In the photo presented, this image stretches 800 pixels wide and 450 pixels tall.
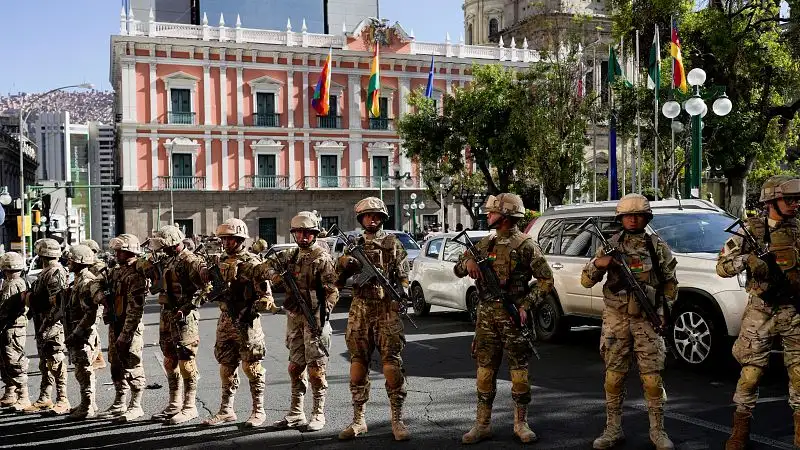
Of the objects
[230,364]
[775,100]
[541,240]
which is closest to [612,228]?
[541,240]

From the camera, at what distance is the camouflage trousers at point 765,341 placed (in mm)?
5230

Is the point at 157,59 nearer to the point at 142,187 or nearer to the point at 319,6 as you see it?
the point at 142,187

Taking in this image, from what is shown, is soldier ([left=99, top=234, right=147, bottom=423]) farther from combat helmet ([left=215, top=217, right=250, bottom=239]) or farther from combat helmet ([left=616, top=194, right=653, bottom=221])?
combat helmet ([left=616, top=194, right=653, bottom=221])

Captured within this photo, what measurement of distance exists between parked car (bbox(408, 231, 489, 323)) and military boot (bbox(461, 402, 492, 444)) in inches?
240

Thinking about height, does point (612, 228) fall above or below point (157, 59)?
below

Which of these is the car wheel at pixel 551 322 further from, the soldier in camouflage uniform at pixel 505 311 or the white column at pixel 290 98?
the white column at pixel 290 98

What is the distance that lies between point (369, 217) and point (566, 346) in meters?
4.95

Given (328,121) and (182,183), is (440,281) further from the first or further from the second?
(328,121)

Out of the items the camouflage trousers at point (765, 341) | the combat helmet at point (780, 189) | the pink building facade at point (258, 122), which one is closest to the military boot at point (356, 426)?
the camouflage trousers at point (765, 341)

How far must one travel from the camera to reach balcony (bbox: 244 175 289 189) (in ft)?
144

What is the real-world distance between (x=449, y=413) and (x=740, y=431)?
8.08 feet

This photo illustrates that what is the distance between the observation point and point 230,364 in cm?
665

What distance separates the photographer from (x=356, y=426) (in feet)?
20.2

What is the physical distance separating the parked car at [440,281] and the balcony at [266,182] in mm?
30799
